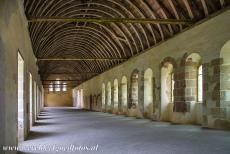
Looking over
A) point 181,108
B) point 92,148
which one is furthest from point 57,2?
point 92,148

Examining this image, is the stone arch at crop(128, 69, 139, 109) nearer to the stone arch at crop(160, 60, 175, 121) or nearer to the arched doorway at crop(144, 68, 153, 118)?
the arched doorway at crop(144, 68, 153, 118)

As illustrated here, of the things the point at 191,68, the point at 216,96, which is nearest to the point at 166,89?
the point at 191,68

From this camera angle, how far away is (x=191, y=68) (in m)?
12.7

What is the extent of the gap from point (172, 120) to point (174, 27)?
14.1 ft

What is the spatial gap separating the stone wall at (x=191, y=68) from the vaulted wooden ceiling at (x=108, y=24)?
533mm

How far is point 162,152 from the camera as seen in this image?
19.6ft

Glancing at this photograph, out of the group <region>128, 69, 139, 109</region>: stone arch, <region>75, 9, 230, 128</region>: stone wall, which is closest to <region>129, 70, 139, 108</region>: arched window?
<region>128, 69, 139, 109</region>: stone arch

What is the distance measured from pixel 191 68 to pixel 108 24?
834 centimetres

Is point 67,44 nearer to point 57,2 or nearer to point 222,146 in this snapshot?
point 57,2

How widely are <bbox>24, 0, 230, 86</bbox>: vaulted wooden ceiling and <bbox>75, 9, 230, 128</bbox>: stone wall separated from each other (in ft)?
1.75

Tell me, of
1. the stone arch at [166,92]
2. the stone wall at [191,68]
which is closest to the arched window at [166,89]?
the stone arch at [166,92]

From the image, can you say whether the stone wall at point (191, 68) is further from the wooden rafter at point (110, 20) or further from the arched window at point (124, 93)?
the arched window at point (124, 93)

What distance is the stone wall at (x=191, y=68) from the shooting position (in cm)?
1031

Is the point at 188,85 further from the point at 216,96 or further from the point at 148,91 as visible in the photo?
the point at 148,91
